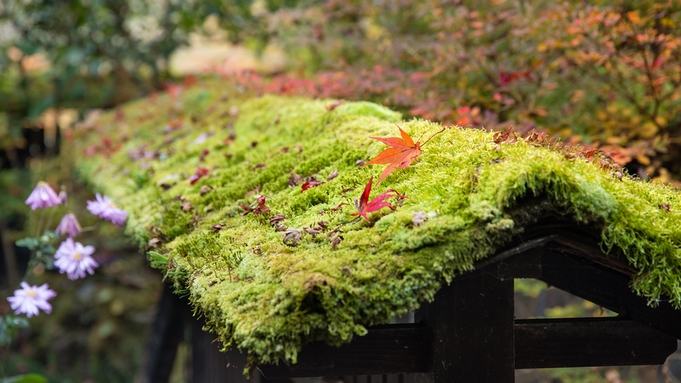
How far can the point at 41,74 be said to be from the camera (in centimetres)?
814

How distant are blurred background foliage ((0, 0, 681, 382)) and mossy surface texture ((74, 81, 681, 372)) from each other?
29.0 inches

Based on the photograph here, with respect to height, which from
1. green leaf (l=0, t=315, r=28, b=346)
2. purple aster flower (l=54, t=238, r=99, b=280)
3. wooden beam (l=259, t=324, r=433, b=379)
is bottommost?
wooden beam (l=259, t=324, r=433, b=379)

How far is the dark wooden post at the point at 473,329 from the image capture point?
1447 mm

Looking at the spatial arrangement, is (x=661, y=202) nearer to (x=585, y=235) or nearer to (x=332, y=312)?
(x=585, y=235)

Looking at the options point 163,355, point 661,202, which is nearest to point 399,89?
point 661,202

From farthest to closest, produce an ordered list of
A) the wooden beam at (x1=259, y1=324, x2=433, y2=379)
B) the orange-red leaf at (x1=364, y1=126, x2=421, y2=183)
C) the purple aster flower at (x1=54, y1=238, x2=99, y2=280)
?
the purple aster flower at (x1=54, y1=238, x2=99, y2=280)
the orange-red leaf at (x1=364, y1=126, x2=421, y2=183)
the wooden beam at (x1=259, y1=324, x2=433, y2=379)

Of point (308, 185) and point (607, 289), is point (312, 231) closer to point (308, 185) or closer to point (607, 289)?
point (308, 185)

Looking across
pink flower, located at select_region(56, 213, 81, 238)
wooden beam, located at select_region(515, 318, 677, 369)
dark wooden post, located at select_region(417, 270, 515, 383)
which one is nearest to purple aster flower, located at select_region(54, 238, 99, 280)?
pink flower, located at select_region(56, 213, 81, 238)

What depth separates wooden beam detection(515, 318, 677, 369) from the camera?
161cm

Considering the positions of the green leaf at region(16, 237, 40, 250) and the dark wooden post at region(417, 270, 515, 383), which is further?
the green leaf at region(16, 237, 40, 250)

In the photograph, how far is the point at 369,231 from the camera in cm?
138

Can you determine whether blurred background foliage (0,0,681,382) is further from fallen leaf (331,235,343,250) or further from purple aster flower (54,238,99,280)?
purple aster flower (54,238,99,280)

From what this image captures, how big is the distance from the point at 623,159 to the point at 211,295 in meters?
2.11

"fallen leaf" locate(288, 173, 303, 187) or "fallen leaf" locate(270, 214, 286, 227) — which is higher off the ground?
"fallen leaf" locate(288, 173, 303, 187)
